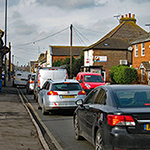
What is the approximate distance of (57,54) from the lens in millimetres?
83250

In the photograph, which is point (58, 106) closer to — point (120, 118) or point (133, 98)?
point (133, 98)

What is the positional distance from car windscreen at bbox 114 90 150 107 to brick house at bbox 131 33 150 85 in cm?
2814

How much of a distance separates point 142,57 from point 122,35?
60.4 feet

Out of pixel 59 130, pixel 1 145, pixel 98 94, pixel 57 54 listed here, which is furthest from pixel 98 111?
pixel 57 54

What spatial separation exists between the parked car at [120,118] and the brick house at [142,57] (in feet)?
92.1

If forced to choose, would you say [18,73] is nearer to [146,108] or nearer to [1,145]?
[1,145]

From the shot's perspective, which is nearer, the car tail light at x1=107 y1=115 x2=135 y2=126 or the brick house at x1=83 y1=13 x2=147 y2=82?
the car tail light at x1=107 y1=115 x2=135 y2=126

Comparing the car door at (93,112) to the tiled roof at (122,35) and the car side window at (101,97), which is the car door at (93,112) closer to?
the car side window at (101,97)

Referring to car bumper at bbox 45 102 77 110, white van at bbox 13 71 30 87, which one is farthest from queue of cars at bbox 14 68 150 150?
white van at bbox 13 71 30 87

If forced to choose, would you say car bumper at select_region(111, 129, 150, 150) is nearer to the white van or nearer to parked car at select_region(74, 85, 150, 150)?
parked car at select_region(74, 85, 150, 150)

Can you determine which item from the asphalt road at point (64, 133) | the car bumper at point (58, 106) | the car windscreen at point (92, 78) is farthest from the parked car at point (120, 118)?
the car windscreen at point (92, 78)

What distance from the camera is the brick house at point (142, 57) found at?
33.8 m

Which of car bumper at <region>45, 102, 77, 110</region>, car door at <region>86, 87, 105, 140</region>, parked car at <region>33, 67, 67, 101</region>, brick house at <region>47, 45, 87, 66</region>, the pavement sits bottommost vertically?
the pavement

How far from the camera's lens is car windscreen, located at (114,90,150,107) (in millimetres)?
5219
